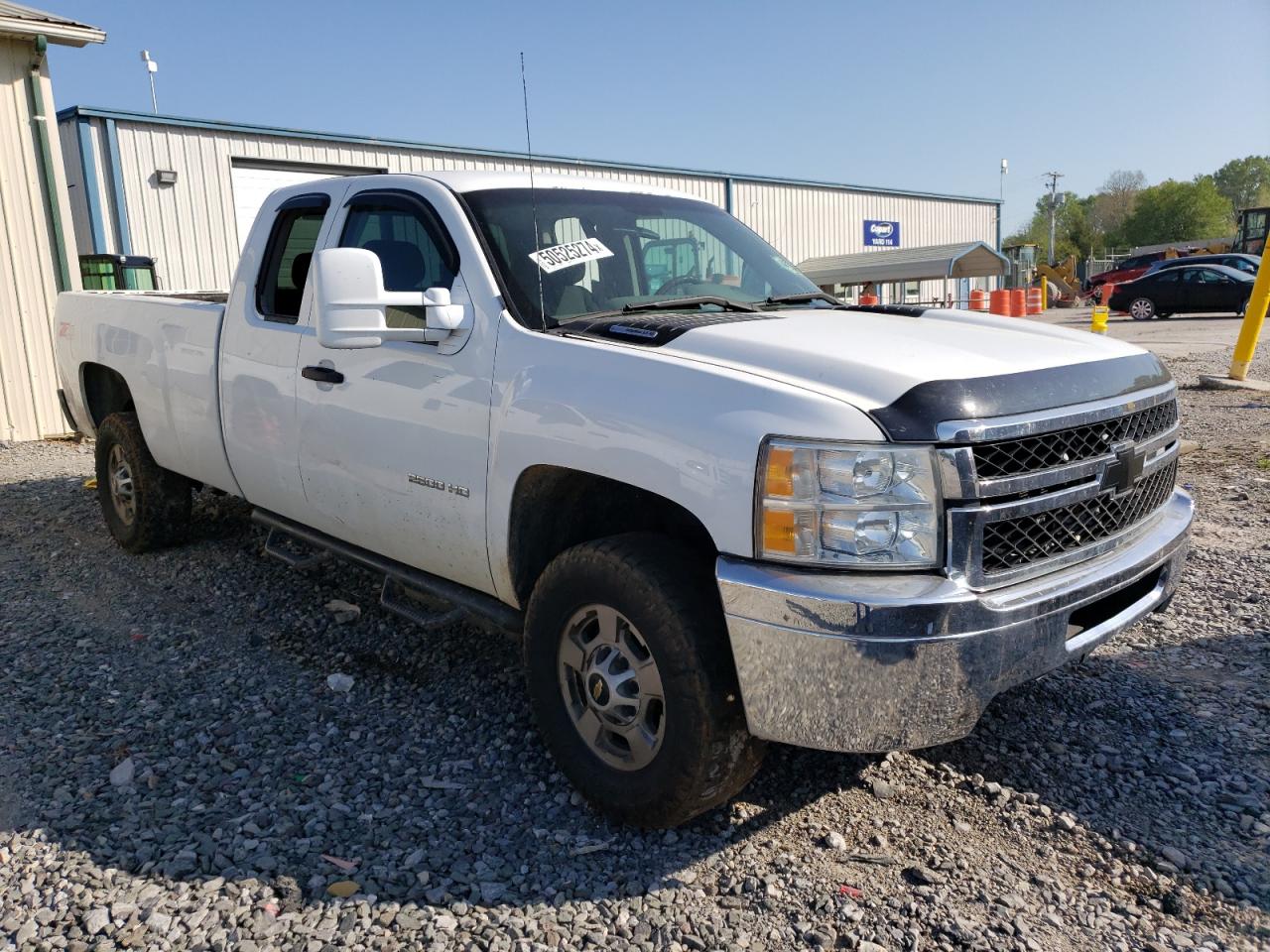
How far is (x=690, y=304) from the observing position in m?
3.54

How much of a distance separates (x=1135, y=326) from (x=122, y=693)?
1045 inches

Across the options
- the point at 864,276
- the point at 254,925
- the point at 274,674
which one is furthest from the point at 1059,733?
the point at 864,276

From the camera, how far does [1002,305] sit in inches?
837

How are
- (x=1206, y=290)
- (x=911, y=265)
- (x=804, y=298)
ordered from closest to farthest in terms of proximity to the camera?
(x=804, y=298) → (x=911, y=265) → (x=1206, y=290)

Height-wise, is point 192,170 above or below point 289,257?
above

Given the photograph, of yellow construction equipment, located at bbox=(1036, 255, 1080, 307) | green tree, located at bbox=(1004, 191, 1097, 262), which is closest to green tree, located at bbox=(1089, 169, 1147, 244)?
green tree, located at bbox=(1004, 191, 1097, 262)

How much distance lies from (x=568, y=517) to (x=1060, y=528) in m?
1.52

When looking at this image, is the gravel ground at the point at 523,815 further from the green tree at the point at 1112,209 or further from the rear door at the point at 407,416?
the green tree at the point at 1112,209

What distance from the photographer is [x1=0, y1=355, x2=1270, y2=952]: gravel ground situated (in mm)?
2521

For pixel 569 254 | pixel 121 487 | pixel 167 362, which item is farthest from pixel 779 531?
pixel 121 487

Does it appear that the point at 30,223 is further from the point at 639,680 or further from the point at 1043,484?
the point at 1043,484

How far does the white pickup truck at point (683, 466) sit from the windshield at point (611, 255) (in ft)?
0.05

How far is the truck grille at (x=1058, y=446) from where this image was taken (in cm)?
249

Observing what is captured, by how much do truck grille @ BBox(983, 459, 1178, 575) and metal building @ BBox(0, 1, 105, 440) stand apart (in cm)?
995
